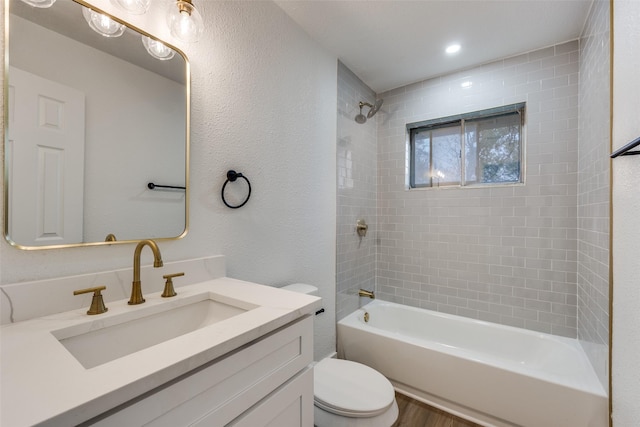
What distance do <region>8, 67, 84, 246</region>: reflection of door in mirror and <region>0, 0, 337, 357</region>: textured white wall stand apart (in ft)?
0.26

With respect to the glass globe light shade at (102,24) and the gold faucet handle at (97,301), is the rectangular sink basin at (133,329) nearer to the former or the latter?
the gold faucet handle at (97,301)

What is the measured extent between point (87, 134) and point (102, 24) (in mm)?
413

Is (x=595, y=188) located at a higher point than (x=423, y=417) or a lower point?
higher

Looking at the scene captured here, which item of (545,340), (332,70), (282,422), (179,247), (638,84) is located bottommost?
(545,340)

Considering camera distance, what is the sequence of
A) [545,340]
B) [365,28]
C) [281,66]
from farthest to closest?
[545,340] < [365,28] < [281,66]

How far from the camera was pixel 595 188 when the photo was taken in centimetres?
158

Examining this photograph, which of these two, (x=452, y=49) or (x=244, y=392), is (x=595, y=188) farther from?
(x=244, y=392)

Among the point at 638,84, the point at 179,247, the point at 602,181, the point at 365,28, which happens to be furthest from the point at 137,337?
the point at 602,181

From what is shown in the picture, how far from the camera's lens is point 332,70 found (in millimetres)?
2184

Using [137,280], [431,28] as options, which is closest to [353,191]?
[431,28]

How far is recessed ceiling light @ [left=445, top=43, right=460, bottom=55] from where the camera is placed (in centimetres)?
205

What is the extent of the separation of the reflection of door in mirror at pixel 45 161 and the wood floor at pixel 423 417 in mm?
2031

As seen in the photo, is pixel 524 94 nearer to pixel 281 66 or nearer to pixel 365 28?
pixel 365 28

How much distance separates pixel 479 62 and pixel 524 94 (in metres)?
0.44
